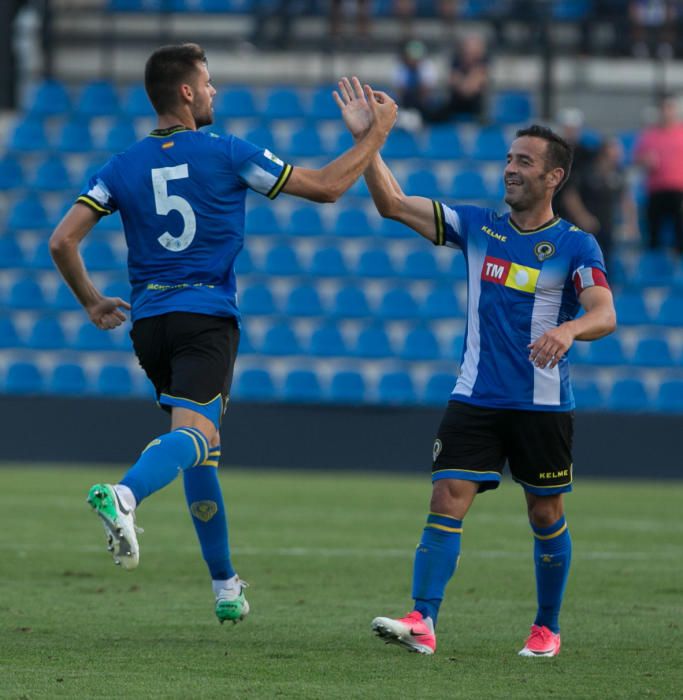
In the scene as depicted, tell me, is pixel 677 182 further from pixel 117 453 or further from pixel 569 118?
pixel 117 453

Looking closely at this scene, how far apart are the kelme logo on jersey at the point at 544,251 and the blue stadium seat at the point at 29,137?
13333 millimetres

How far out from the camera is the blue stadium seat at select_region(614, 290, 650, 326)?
53.7ft

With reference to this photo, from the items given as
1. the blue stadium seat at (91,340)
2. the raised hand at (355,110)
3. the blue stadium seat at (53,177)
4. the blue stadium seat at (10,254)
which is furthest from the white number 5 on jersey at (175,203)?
the blue stadium seat at (53,177)

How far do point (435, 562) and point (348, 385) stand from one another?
10.4m

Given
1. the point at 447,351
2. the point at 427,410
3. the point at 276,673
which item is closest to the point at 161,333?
the point at 276,673

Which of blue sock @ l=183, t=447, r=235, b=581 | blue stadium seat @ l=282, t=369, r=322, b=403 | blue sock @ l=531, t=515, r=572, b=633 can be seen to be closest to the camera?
blue sock @ l=531, t=515, r=572, b=633

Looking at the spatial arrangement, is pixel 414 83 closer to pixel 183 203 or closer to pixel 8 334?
pixel 8 334

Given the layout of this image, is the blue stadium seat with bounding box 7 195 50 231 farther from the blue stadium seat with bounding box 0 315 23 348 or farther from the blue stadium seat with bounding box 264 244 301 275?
the blue stadium seat with bounding box 264 244 301 275


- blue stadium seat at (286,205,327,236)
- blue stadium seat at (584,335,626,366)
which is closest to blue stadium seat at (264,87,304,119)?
blue stadium seat at (286,205,327,236)

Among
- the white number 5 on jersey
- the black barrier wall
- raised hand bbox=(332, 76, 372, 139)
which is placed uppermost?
raised hand bbox=(332, 76, 372, 139)

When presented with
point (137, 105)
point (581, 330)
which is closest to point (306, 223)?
point (137, 105)

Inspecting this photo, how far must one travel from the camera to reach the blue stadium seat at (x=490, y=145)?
17.7m

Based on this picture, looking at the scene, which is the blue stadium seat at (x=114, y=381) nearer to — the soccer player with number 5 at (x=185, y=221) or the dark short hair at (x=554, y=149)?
the soccer player with number 5 at (x=185, y=221)

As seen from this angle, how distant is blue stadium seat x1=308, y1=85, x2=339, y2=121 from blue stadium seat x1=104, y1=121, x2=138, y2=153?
83.5 inches
